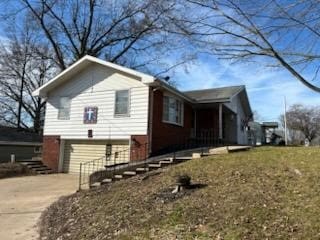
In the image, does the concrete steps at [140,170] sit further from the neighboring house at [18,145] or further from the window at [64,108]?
the neighboring house at [18,145]

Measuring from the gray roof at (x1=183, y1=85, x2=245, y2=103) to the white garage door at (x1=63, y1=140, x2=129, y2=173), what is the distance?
5.28m

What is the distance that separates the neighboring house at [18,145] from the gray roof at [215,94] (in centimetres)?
1446

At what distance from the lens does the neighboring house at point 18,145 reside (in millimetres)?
29375

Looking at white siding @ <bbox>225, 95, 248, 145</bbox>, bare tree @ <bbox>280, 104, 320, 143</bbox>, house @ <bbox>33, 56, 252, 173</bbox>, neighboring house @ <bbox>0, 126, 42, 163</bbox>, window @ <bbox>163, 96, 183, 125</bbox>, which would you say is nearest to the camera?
house @ <bbox>33, 56, 252, 173</bbox>

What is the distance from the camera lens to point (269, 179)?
9.33 metres

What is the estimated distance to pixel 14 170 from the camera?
2080 centimetres

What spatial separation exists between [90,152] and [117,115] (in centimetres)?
294

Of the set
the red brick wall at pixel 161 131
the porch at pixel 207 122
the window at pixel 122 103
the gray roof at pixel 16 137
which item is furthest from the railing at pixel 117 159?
the gray roof at pixel 16 137

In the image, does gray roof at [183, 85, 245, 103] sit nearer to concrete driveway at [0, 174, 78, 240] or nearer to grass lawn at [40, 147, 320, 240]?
concrete driveway at [0, 174, 78, 240]

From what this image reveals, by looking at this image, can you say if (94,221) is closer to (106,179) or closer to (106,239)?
(106,239)

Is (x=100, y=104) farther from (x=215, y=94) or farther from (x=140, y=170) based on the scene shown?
(x=215, y=94)

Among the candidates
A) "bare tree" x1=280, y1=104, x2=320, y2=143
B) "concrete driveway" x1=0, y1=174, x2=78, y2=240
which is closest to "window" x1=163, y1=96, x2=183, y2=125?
"concrete driveway" x1=0, y1=174, x2=78, y2=240

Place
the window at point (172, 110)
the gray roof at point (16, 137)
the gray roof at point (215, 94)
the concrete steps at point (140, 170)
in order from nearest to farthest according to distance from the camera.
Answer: the concrete steps at point (140, 170), the window at point (172, 110), the gray roof at point (215, 94), the gray roof at point (16, 137)

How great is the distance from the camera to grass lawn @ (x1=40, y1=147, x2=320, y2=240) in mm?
6605
